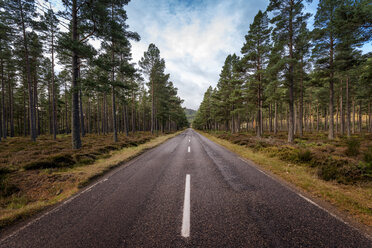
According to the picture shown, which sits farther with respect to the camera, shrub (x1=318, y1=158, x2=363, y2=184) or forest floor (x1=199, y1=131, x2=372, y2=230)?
shrub (x1=318, y1=158, x2=363, y2=184)

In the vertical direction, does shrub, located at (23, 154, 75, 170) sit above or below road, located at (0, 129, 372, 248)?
above

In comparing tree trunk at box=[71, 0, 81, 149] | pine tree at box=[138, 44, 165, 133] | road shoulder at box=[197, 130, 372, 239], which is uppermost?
pine tree at box=[138, 44, 165, 133]

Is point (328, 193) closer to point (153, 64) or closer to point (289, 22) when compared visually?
point (289, 22)

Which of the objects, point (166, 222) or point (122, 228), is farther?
point (166, 222)

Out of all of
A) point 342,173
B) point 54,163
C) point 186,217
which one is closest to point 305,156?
point 342,173

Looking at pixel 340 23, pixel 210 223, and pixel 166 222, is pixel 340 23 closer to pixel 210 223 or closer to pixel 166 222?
pixel 210 223

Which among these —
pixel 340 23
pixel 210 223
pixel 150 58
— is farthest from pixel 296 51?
pixel 150 58

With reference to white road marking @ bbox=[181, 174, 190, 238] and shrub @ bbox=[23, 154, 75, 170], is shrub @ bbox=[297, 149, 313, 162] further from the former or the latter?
shrub @ bbox=[23, 154, 75, 170]

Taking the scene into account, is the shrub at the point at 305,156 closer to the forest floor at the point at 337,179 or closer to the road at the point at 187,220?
the forest floor at the point at 337,179

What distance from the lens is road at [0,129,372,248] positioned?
2.16m

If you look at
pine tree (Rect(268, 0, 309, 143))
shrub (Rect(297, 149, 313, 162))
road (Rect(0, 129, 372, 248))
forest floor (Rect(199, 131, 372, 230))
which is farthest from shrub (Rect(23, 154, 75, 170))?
pine tree (Rect(268, 0, 309, 143))

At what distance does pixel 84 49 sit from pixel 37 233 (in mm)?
9787

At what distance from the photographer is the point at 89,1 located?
8.86m

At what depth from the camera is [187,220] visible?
2643mm
